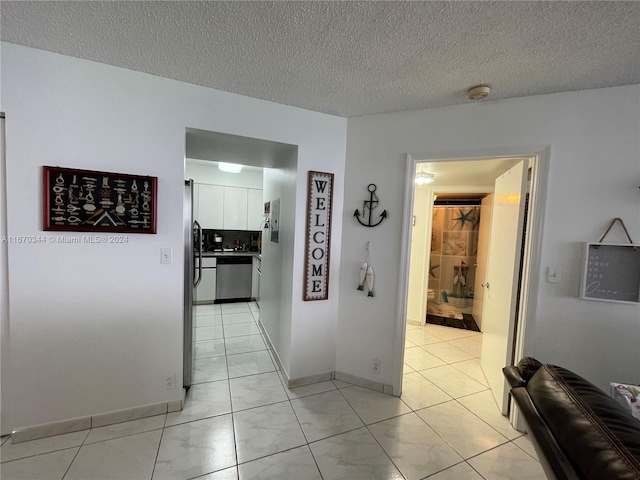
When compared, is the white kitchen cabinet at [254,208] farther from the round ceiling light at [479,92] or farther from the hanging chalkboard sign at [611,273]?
the hanging chalkboard sign at [611,273]

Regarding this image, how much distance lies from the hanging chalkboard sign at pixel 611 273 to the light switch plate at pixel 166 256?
2836 mm

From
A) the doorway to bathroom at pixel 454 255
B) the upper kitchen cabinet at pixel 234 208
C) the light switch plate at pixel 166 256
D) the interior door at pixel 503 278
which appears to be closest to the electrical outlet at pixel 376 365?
the interior door at pixel 503 278

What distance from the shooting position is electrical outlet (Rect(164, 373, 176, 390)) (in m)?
1.96

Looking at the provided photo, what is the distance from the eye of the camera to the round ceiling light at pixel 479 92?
5.67ft

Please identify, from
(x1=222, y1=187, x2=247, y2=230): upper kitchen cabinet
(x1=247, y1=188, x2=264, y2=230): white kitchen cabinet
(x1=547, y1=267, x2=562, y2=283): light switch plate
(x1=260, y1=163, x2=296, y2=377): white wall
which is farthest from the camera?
(x1=247, y1=188, x2=264, y2=230): white kitchen cabinet

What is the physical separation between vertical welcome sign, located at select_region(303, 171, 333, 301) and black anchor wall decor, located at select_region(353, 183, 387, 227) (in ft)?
0.95

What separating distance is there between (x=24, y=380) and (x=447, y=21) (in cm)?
315

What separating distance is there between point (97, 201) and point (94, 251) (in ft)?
1.09

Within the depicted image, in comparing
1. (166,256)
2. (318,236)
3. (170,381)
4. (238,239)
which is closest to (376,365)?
(318,236)

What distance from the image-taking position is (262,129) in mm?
2096

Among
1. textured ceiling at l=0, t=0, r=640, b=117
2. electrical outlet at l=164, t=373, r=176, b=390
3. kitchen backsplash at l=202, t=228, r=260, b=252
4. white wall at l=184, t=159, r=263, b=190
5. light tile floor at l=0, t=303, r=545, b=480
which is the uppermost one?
textured ceiling at l=0, t=0, r=640, b=117

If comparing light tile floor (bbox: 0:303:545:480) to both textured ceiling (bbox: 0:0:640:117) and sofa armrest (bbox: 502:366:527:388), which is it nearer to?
sofa armrest (bbox: 502:366:527:388)

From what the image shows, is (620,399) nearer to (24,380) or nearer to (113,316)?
(113,316)

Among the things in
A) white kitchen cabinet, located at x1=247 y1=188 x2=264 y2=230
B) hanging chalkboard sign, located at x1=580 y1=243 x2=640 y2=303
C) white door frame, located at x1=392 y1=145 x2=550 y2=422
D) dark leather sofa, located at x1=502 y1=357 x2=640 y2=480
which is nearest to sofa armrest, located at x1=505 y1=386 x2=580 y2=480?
dark leather sofa, located at x1=502 y1=357 x2=640 y2=480
